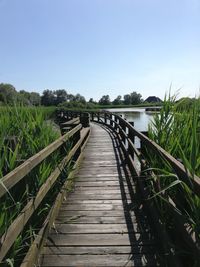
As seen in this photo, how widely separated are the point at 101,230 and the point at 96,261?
746 millimetres

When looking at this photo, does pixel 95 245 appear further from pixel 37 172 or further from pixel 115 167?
pixel 115 167

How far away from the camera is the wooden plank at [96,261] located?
291 centimetres

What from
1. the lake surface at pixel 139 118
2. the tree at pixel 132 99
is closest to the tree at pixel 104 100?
the tree at pixel 132 99

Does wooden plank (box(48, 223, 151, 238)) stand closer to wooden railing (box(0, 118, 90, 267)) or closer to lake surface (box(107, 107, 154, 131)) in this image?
wooden railing (box(0, 118, 90, 267))

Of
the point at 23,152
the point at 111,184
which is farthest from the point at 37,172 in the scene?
the point at 111,184

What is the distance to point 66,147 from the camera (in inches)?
225

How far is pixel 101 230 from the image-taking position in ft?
12.2

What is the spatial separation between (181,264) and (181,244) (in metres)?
0.28

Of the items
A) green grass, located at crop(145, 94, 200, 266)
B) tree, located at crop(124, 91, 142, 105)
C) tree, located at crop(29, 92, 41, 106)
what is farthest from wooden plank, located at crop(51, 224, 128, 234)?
tree, located at crop(124, 91, 142, 105)

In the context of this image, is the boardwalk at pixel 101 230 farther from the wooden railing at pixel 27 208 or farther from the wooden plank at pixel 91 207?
the wooden railing at pixel 27 208

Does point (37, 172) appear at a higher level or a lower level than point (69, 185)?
higher

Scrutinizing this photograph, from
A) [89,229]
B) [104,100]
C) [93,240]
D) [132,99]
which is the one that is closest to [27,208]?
[93,240]

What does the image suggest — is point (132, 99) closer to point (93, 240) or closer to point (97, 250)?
point (93, 240)

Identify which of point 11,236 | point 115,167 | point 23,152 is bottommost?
point 115,167
